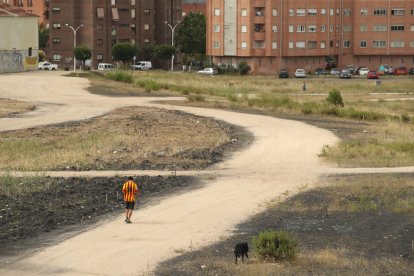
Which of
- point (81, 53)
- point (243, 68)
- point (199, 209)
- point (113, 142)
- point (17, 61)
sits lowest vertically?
point (199, 209)

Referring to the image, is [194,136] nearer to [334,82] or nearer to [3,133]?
[3,133]

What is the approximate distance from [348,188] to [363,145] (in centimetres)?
1353

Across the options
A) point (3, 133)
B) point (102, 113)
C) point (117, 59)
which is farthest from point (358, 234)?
point (117, 59)

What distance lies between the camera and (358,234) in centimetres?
2864

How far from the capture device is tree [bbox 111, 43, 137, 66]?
145250 mm

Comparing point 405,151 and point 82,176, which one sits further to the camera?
point 405,151

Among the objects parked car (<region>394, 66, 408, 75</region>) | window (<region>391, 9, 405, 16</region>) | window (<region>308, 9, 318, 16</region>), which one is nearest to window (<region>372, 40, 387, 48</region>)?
window (<region>391, 9, 405, 16</region>)

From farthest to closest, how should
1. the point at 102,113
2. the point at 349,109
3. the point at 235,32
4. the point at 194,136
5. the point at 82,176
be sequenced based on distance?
the point at 235,32 < the point at 349,109 < the point at 102,113 < the point at 194,136 < the point at 82,176

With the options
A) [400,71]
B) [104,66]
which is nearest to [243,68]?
[104,66]

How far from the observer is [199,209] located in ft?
106

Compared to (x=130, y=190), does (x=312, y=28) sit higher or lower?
higher

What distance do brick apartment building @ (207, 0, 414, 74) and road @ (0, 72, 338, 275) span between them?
69262mm

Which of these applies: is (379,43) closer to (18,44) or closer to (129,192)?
(18,44)

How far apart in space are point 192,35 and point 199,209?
135555 mm
